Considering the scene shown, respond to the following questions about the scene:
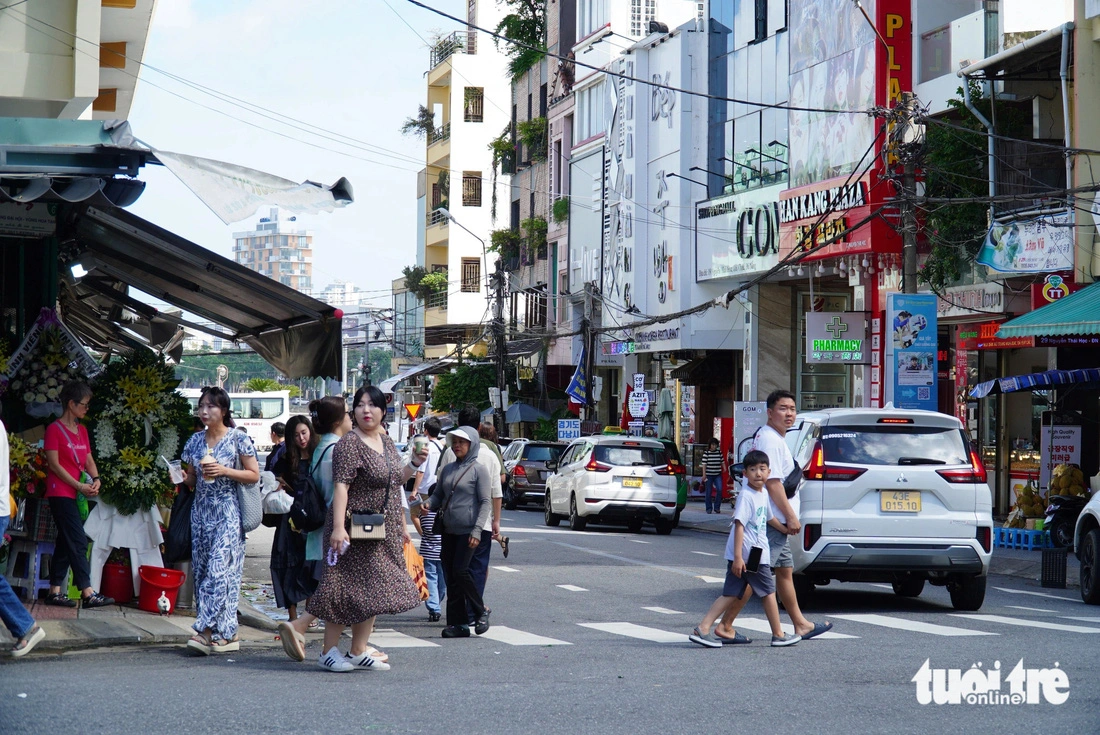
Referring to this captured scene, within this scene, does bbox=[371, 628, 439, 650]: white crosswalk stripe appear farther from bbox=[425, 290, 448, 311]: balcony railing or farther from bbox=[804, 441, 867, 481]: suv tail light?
bbox=[425, 290, 448, 311]: balcony railing

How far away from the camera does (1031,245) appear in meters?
23.3

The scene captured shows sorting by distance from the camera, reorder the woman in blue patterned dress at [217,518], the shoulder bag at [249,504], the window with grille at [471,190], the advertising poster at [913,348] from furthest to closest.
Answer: the window with grille at [471,190] < the advertising poster at [913,348] < the shoulder bag at [249,504] < the woman in blue patterned dress at [217,518]

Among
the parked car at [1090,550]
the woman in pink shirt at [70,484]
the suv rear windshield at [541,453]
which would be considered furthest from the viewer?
the suv rear windshield at [541,453]

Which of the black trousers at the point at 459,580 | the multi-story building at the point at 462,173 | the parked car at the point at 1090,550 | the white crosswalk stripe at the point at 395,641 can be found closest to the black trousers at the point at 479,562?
the black trousers at the point at 459,580

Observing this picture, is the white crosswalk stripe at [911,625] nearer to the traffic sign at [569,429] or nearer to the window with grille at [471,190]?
the traffic sign at [569,429]

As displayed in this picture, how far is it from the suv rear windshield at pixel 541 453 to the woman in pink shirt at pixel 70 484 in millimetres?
22623

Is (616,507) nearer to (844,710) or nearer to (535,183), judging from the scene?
(844,710)

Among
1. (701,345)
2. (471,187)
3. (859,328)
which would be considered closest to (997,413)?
(859,328)

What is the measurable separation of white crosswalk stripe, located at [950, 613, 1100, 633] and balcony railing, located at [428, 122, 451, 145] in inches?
2336

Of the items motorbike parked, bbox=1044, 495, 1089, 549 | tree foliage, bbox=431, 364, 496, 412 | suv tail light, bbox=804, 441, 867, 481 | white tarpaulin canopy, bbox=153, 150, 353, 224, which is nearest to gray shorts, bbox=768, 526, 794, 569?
suv tail light, bbox=804, 441, 867, 481

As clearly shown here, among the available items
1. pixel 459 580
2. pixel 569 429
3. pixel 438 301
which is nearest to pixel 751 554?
pixel 459 580

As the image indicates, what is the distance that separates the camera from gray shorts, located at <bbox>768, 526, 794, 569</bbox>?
1105 cm

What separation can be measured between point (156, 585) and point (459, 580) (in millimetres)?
2588

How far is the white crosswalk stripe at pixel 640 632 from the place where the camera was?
37.9 ft
